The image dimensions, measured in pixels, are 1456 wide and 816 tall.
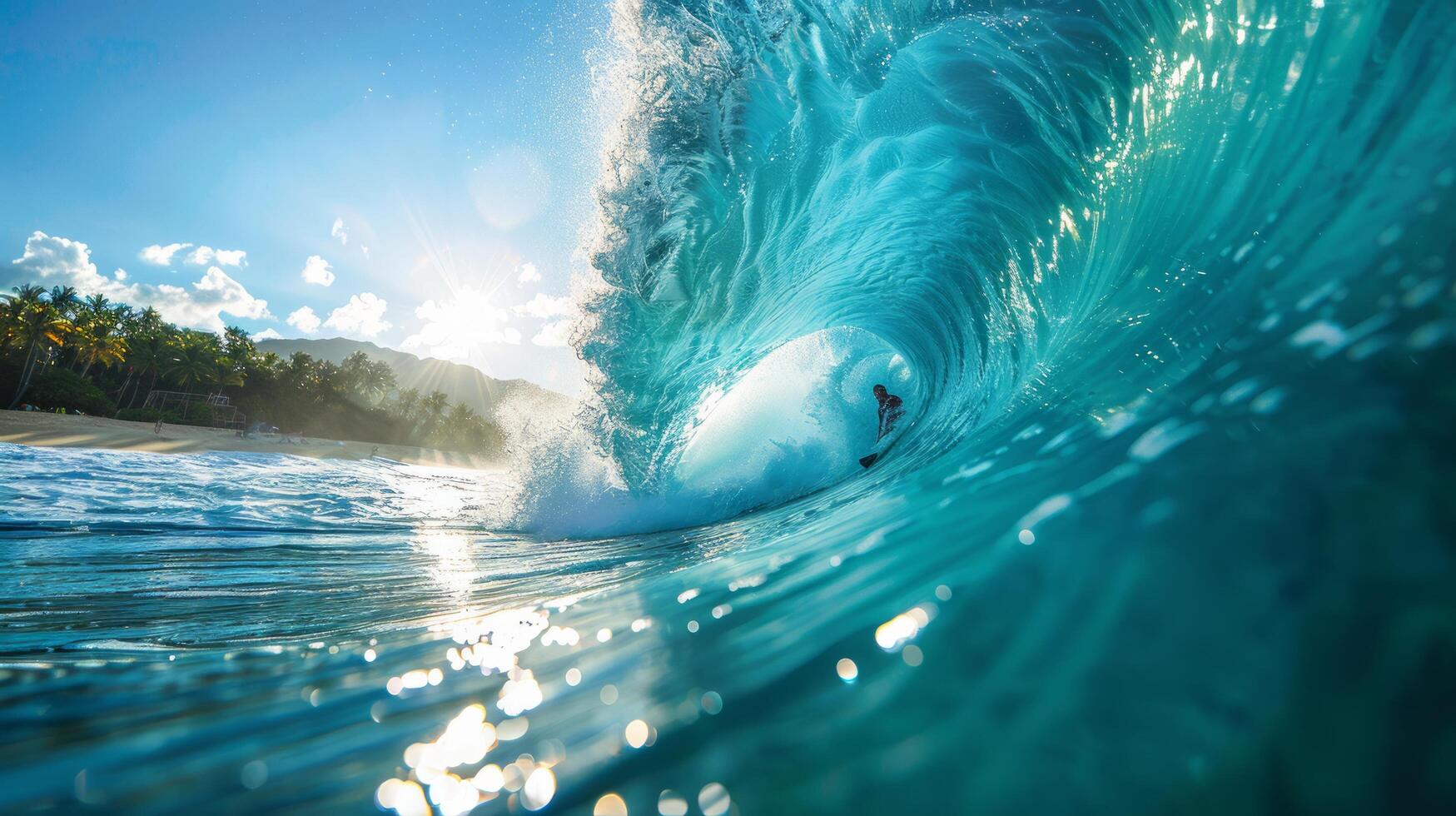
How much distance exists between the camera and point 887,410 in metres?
8.75

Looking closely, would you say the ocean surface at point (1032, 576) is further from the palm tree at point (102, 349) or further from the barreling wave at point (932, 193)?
the palm tree at point (102, 349)

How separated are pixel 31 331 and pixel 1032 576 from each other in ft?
210

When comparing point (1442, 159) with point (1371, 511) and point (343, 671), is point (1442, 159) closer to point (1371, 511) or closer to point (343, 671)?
point (1371, 511)

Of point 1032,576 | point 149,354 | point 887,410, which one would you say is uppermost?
point 149,354

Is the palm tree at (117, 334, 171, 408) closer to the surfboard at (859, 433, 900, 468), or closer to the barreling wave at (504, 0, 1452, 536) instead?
the barreling wave at (504, 0, 1452, 536)

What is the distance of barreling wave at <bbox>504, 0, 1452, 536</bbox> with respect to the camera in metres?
2.73

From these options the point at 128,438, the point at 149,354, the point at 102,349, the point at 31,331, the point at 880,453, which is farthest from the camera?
the point at 149,354

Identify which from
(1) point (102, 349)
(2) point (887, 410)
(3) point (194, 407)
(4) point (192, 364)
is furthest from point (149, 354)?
(2) point (887, 410)

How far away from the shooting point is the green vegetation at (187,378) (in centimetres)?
4219

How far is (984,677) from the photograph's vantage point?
3.12 feet

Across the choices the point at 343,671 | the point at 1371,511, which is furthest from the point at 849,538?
the point at 343,671

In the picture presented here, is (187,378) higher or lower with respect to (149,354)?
lower

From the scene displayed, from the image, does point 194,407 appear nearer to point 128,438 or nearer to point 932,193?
point 128,438

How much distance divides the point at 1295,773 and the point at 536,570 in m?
4.05
